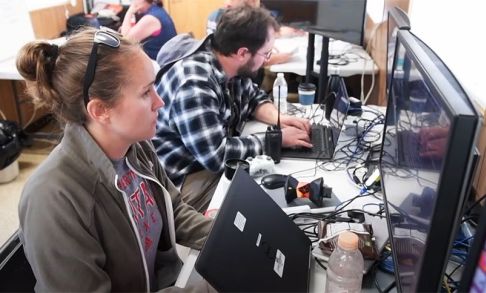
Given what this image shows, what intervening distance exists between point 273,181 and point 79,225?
2.16 ft

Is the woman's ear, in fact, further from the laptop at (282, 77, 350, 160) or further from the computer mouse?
the laptop at (282, 77, 350, 160)

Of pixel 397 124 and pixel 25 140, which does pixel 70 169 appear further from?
pixel 25 140

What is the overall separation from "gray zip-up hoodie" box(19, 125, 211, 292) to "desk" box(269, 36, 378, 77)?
180 centimetres

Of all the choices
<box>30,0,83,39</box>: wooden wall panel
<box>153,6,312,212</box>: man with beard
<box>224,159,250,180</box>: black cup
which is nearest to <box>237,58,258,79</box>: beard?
<box>153,6,312,212</box>: man with beard

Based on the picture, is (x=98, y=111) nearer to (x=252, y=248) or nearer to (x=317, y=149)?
(x=252, y=248)

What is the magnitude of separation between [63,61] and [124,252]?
0.46 meters

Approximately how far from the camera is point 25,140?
10.6ft

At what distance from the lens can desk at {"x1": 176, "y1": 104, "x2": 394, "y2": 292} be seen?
98cm

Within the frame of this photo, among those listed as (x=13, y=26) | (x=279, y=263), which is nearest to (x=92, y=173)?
(x=279, y=263)

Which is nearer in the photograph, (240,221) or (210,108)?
(240,221)

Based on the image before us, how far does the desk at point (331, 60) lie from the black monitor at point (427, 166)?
66.7 inches

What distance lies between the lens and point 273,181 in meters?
1.36

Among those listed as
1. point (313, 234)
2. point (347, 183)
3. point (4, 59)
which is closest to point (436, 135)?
point (313, 234)

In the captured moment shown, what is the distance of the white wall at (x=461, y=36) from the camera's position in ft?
3.96
